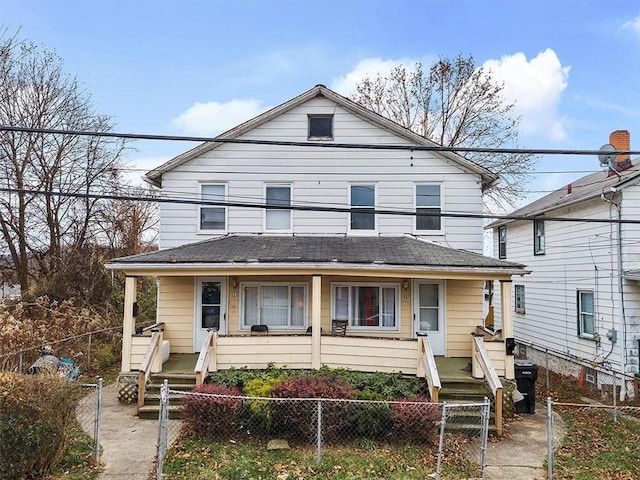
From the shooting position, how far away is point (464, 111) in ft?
83.9

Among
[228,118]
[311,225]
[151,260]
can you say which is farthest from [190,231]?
[228,118]

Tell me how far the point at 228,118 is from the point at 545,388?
15565 millimetres

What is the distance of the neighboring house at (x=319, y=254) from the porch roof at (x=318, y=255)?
35 mm

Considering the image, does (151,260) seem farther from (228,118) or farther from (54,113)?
(54,113)

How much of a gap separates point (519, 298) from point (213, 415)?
16.3 m

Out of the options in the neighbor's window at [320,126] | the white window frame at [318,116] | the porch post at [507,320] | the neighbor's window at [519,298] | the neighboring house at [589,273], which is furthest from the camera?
the neighbor's window at [519,298]

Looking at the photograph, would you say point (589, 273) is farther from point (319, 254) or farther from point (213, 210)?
point (213, 210)

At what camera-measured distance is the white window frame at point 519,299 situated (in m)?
19.7

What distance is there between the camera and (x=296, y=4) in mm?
9656

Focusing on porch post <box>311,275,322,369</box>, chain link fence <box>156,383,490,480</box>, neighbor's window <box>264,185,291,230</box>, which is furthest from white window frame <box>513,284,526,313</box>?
chain link fence <box>156,383,490,480</box>

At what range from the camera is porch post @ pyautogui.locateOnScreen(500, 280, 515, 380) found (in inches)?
416

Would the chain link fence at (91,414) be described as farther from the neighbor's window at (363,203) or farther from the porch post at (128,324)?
the neighbor's window at (363,203)

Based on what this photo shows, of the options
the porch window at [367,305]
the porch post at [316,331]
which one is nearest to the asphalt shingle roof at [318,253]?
the porch post at [316,331]

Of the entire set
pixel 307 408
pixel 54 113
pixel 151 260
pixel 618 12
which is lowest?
pixel 307 408
